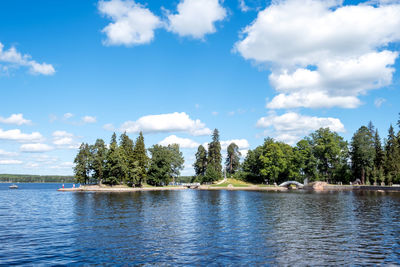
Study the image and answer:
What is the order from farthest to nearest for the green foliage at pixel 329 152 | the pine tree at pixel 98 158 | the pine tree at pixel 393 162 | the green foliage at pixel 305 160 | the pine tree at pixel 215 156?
the pine tree at pixel 215 156 < the green foliage at pixel 305 160 < the green foliage at pixel 329 152 < the pine tree at pixel 98 158 < the pine tree at pixel 393 162

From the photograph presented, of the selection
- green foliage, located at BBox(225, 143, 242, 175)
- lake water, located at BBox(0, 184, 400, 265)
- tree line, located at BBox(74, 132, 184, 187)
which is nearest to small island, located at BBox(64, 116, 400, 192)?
tree line, located at BBox(74, 132, 184, 187)

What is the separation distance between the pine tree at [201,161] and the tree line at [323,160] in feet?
9.01

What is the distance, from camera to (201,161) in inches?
6373

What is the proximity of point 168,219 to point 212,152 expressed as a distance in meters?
116

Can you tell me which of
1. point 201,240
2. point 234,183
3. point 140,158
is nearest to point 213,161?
point 234,183

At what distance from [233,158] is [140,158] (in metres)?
68.1

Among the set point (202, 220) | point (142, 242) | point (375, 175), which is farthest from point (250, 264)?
point (375, 175)

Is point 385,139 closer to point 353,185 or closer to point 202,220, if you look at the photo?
point 353,185

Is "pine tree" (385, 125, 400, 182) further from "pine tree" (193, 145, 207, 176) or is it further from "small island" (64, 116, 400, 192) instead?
"pine tree" (193, 145, 207, 176)

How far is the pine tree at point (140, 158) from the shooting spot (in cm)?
12003

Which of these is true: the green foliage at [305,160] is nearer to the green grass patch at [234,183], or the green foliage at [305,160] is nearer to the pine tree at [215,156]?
the green grass patch at [234,183]

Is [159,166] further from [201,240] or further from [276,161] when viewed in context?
[201,240]

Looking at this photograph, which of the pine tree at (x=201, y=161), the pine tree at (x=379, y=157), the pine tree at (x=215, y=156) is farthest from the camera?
the pine tree at (x=201, y=161)

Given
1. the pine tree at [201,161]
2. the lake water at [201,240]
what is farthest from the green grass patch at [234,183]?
the lake water at [201,240]
